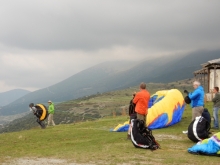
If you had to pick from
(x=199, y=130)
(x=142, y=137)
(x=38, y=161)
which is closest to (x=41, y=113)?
(x=142, y=137)

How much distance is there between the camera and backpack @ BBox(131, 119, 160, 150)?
12999 mm

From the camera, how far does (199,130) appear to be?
14102 millimetres

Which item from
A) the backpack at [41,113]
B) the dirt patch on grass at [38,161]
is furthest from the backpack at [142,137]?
the backpack at [41,113]

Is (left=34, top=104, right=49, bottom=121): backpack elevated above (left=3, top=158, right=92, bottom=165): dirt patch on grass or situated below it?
above

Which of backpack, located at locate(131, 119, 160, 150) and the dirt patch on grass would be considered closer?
the dirt patch on grass

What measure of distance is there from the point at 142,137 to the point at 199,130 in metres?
2.85

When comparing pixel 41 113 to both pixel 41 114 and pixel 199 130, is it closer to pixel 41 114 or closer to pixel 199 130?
pixel 41 114

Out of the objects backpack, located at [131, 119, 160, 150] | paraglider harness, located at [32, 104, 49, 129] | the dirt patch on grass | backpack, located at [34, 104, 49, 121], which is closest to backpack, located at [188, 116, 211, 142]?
backpack, located at [131, 119, 160, 150]

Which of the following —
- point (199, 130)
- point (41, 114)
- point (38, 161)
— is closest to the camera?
point (38, 161)

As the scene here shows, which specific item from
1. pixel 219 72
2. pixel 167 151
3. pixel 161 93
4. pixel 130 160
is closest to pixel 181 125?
pixel 161 93

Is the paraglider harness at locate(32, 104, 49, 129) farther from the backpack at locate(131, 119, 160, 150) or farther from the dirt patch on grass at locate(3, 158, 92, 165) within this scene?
the dirt patch on grass at locate(3, 158, 92, 165)

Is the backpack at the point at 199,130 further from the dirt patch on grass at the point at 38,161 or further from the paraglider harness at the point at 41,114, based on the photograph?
the paraglider harness at the point at 41,114

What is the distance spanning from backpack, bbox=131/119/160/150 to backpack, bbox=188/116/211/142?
2.07 m

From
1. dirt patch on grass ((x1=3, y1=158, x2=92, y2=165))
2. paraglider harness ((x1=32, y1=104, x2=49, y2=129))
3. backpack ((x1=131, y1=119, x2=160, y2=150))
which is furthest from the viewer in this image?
paraglider harness ((x1=32, y1=104, x2=49, y2=129))
